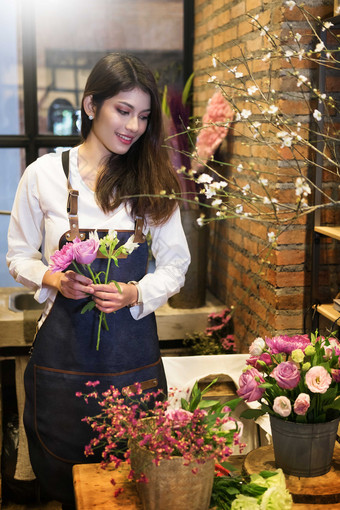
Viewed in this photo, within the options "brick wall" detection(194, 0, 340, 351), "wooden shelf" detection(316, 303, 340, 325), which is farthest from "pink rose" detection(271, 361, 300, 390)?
"wooden shelf" detection(316, 303, 340, 325)

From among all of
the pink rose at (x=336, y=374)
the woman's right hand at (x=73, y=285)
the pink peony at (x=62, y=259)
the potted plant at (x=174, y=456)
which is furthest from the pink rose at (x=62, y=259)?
the pink rose at (x=336, y=374)

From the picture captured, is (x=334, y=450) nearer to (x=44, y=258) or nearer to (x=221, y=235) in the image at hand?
(x=44, y=258)

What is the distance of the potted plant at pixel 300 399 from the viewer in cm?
161

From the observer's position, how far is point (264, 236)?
3.04 m

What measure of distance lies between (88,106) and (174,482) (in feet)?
3.93

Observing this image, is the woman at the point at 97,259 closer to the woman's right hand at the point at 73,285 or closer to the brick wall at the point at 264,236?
the woman's right hand at the point at 73,285

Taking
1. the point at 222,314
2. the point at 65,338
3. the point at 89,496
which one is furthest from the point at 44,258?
the point at 222,314

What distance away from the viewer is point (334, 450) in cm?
180

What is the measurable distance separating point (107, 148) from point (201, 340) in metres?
1.75

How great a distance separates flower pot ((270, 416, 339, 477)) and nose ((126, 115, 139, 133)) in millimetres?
934

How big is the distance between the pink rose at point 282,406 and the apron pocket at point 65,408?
2.15 feet

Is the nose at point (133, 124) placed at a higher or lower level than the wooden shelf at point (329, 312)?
higher

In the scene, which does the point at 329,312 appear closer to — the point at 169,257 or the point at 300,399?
the point at 169,257

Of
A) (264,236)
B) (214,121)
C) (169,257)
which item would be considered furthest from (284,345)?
(214,121)
